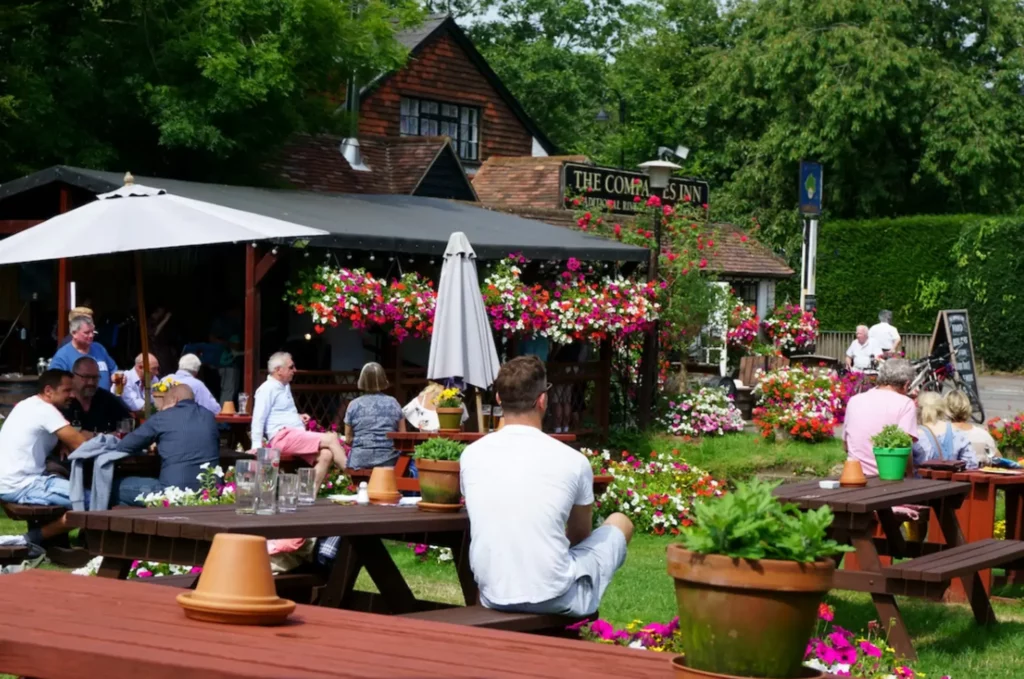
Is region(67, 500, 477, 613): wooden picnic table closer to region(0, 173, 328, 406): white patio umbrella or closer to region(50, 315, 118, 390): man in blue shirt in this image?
region(0, 173, 328, 406): white patio umbrella

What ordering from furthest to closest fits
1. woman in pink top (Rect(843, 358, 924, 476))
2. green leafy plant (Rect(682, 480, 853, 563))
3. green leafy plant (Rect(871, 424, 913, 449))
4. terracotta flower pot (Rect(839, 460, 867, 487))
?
woman in pink top (Rect(843, 358, 924, 476)) < green leafy plant (Rect(871, 424, 913, 449)) < terracotta flower pot (Rect(839, 460, 867, 487)) < green leafy plant (Rect(682, 480, 853, 563))

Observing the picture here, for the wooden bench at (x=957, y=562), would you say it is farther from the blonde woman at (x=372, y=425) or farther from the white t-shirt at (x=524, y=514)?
the blonde woman at (x=372, y=425)

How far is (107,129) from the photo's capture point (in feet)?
69.8

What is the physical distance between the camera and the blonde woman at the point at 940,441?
10281mm

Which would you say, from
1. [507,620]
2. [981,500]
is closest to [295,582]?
[507,620]

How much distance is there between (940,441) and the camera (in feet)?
34.2

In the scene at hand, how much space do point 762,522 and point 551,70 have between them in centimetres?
4883

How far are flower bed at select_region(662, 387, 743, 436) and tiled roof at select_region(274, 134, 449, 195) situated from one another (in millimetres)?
7947

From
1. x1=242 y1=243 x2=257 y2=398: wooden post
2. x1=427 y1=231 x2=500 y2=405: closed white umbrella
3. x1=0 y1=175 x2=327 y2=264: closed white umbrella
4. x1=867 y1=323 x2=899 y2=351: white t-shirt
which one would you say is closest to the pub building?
x1=242 y1=243 x2=257 y2=398: wooden post

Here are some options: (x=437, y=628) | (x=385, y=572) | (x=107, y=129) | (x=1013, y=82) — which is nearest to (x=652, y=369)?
(x=107, y=129)

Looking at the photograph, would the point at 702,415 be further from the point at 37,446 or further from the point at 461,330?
the point at 37,446

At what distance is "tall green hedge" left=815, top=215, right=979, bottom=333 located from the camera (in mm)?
36812

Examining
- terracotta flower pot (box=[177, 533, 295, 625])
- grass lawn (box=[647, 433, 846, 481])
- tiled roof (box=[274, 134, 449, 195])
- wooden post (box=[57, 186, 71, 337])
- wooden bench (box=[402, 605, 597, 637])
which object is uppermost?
tiled roof (box=[274, 134, 449, 195])

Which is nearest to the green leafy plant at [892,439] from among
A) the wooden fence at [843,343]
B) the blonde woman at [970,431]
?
the blonde woman at [970,431]
